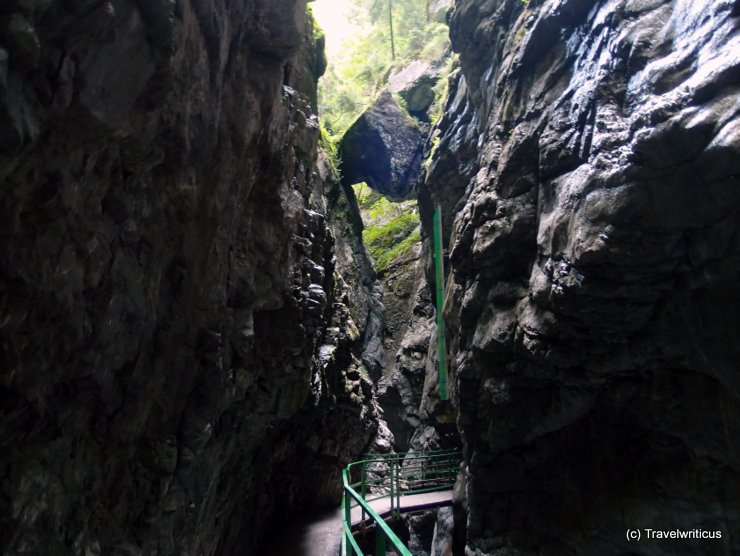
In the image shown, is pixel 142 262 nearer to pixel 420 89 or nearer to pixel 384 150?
pixel 384 150

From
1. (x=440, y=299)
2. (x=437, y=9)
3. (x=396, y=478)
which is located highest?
→ (x=437, y=9)

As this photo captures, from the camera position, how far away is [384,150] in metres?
20.0

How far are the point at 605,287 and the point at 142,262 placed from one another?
562 cm

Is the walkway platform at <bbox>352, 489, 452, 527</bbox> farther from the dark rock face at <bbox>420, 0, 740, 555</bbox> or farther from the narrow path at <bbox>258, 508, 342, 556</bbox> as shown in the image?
the dark rock face at <bbox>420, 0, 740, 555</bbox>

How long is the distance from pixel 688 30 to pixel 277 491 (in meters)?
13.4

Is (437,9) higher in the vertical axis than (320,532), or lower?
higher

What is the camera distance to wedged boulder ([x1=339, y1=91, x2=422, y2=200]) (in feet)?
65.7

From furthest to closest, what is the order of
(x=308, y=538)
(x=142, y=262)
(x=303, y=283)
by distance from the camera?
1. (x=308, y=538)
2. (x=303, y=283)
3. (x=142, y=262)

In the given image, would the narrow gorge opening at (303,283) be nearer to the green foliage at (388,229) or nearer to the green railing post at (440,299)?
the green railing post at (440,299)

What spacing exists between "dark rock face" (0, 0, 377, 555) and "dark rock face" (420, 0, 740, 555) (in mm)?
3788

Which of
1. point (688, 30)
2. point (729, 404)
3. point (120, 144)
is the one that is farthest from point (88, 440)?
point (688, 30)

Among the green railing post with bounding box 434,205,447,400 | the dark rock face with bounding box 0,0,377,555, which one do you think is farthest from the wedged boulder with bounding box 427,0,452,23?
the dark rock face with bounding box 0,0,377,555

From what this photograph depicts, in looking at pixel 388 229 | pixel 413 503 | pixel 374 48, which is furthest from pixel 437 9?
pixel 413 503

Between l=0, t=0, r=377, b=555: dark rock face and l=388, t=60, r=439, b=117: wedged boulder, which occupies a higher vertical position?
l=388, t=60, r=439, b=117: wedged boulder
